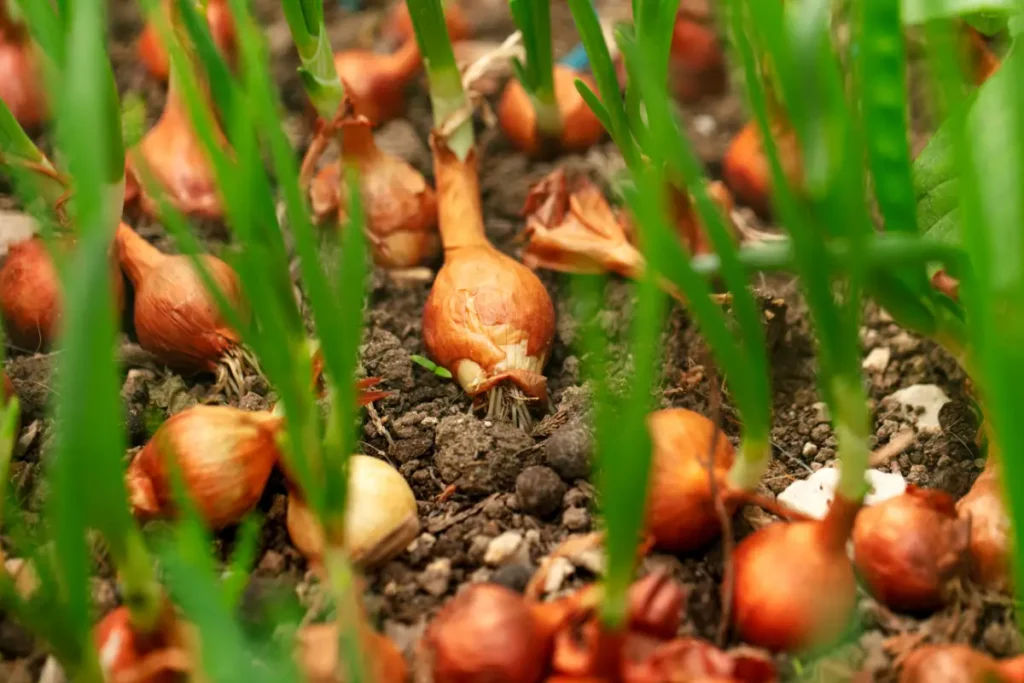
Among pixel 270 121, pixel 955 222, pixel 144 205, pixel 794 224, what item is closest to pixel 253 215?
pixel 270 121

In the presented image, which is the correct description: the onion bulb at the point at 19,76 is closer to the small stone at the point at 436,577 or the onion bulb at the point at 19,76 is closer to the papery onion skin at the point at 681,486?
the small stone at the point at 436,577

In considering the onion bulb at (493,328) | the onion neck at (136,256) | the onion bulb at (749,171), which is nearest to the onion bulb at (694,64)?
the onion bulb at (749,171)

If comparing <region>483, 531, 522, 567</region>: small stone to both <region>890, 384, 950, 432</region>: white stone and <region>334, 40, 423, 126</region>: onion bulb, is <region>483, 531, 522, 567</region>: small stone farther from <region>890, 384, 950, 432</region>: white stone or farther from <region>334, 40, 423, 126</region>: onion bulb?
<region>334, 40, 423, 126</region>: onion bulb

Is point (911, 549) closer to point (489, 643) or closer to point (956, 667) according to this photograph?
point (956, 667)

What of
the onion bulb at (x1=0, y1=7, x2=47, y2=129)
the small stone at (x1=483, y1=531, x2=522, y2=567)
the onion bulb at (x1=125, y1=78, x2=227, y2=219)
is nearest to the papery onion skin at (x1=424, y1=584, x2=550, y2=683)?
the small stone at (x1=483, y1=531, x2=522, y2=567)

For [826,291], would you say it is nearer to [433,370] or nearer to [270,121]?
[270,121]
